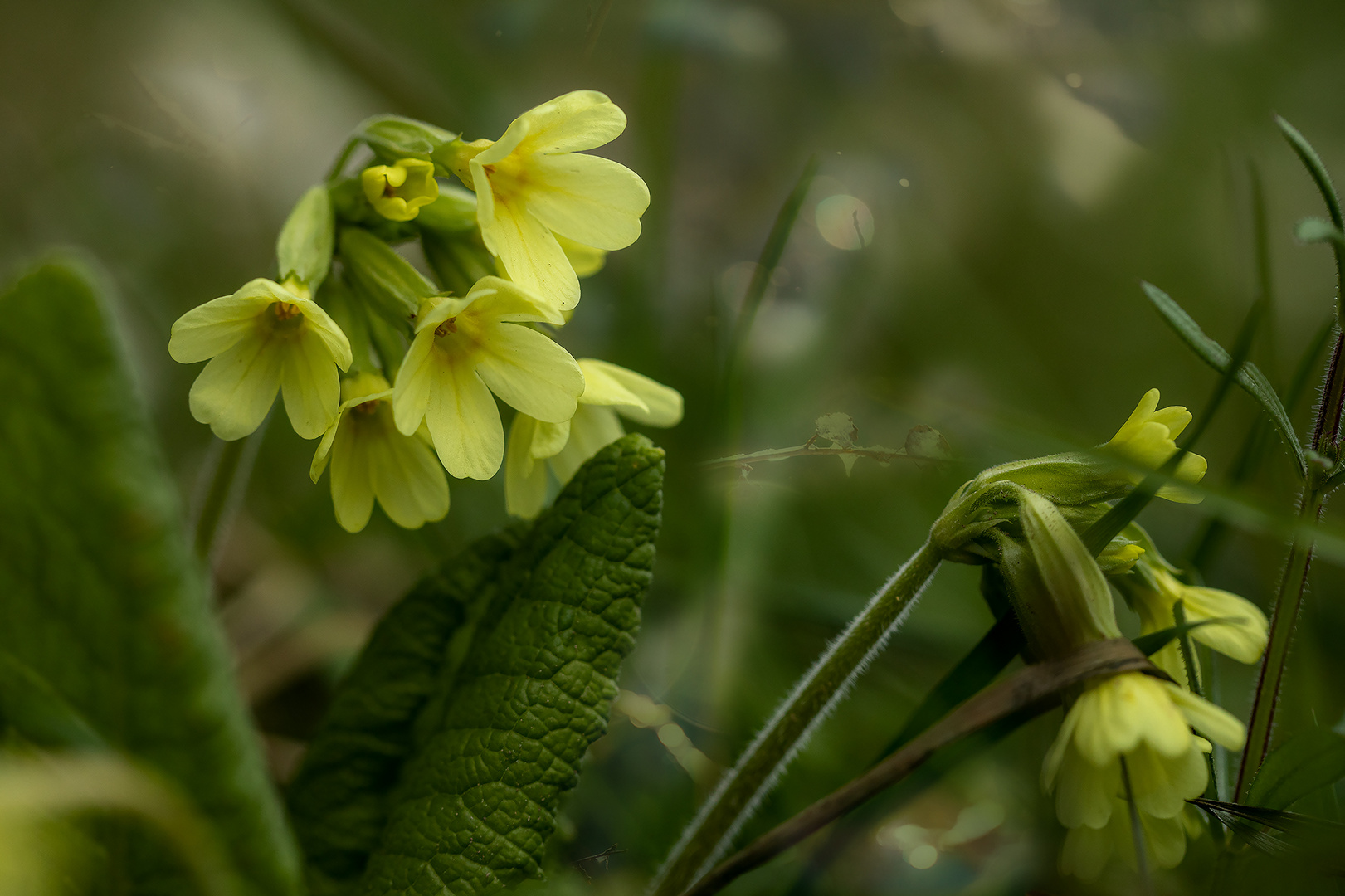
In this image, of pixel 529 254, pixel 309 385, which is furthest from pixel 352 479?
pixel 529 254

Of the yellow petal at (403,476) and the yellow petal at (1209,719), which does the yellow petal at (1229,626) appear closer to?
the yellow petal at (1209,719)

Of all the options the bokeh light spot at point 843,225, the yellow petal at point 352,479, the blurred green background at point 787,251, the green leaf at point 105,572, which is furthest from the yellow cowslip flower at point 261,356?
the bokeh light spot at point 843,225

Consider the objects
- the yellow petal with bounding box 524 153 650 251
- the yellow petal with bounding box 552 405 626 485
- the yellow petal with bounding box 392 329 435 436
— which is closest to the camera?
the yellow petal with bounding box 392 329 435 436

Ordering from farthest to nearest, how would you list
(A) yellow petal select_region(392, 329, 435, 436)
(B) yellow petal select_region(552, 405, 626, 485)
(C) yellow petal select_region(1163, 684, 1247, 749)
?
(B) yellow petal select_region(552, 405, 626, 485), (A) yellow petal select_region(392, 329, 435, 436), (C) yellow petal select_region(1163, 684, 1247, 749)

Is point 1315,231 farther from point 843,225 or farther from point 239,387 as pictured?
point 843,225

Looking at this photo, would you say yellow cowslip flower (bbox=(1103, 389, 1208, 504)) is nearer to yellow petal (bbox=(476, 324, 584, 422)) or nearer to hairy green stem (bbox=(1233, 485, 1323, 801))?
hairy green stem (bbox=(1233, 485, 1323, 801))

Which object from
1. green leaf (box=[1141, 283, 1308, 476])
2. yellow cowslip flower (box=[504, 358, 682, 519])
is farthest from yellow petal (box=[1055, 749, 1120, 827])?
yellow cowslip flower (box=[504, 358, 682, 519])
